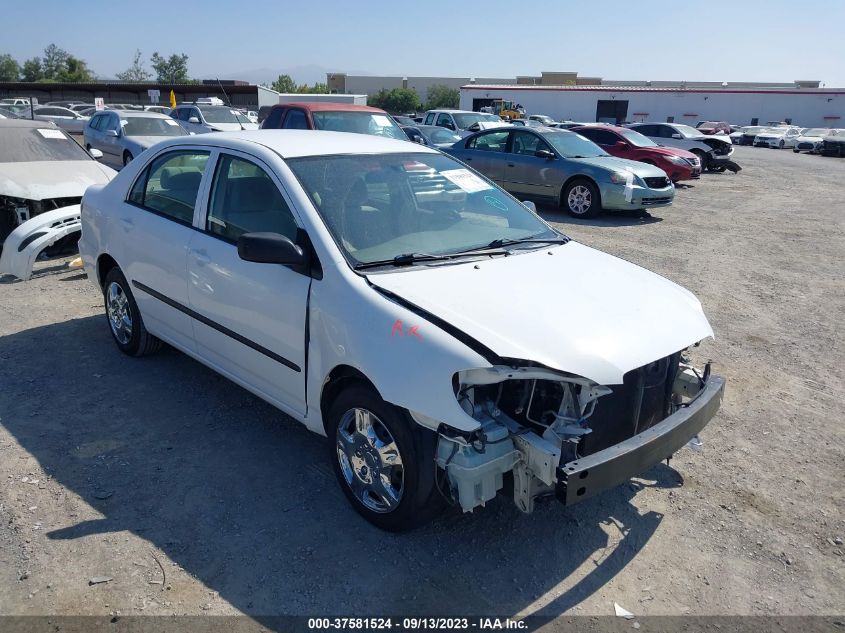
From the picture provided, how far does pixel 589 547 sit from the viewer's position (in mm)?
3262

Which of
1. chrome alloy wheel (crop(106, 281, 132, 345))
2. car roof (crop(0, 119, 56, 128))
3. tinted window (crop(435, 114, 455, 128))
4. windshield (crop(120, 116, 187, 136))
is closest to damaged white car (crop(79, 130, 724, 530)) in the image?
chrome alloy wheel (crop(106, 281, 132, 345))

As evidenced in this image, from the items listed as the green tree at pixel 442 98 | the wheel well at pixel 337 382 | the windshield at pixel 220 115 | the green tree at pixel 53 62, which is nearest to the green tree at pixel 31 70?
the green tree at pixel 53 62

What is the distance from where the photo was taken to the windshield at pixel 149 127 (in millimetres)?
15133

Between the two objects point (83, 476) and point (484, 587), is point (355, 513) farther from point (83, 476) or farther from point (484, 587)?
point (83, 476)

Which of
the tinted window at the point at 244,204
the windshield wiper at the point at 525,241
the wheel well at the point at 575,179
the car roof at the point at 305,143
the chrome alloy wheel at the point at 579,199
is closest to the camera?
the tinted window at the point at 244,204

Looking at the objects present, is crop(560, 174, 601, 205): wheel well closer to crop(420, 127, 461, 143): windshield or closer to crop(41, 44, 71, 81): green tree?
crop(420, 127, 461, 143): windshield

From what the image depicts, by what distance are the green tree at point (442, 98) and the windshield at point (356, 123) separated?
74038mm

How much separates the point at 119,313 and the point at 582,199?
9258 mm

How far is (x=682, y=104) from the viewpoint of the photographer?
59.3 m

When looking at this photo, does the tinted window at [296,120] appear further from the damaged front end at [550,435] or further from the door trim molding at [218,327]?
the damaged front end at [550,435]

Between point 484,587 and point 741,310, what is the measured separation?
5.33 meters

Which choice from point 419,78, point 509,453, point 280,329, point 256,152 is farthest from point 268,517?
point 419,78

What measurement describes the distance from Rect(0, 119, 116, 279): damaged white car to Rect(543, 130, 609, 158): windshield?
Answer: 318 inches

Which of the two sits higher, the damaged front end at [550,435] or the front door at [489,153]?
the front door at [489,153]
